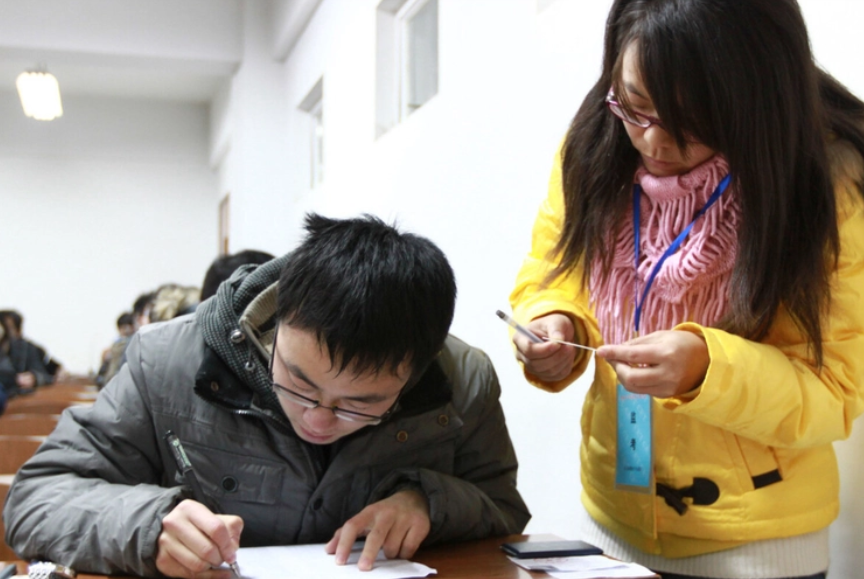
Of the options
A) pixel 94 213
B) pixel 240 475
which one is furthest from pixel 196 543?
pixel 94 213

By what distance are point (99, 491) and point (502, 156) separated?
1.80 metres

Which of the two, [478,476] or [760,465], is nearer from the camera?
[760,465]

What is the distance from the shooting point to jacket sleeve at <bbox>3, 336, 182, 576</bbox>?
1146mm

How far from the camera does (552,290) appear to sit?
1441 millimetres

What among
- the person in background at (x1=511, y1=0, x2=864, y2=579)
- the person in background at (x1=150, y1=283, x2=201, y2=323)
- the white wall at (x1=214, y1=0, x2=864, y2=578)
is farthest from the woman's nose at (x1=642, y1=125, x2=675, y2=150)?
the person in background at (x1=150, y1=283, x2=201, y2=323)

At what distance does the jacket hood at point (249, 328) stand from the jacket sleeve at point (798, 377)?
1.95 ft

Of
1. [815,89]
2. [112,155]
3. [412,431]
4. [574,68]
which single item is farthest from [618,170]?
[112,155]

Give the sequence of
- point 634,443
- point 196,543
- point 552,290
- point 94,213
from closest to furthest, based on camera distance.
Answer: point 196,543 < point 634,443 < point 552,290 < point 94,213

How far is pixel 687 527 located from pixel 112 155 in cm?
1008

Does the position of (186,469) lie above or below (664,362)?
below

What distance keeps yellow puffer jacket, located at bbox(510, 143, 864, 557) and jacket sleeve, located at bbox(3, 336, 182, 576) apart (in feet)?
2.06

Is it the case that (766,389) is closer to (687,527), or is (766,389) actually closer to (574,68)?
(687,527)

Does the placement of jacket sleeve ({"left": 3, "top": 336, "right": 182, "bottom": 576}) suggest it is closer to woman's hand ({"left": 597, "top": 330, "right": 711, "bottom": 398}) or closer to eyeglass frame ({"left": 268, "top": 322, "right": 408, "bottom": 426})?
eyeglass frame ({"left": 268, "top": 322, "right": 408, "bottom": 426})

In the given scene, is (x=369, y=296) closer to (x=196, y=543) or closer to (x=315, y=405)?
(x=315, y=405)
